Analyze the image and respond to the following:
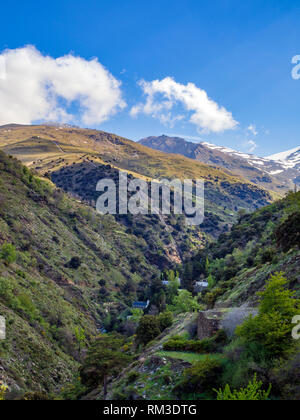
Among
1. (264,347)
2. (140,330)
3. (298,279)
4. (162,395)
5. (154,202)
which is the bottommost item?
(140,330)

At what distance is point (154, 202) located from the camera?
12412 cm

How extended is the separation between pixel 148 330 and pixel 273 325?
1850 centimetres

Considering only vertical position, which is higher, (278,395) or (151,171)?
(151,171)

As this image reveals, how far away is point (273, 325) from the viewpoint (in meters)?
11.0

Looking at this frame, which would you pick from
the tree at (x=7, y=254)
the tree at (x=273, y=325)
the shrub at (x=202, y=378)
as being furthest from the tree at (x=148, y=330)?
the tree at (x=7, y=254)

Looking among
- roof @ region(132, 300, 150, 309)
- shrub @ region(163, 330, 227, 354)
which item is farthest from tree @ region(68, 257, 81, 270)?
shrub @ region(163, 330, 227, 354)

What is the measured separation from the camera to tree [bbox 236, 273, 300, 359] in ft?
35.7

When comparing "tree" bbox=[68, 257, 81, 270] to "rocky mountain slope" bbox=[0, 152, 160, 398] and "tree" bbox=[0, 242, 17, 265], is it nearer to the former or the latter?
"rocky mountain slope" bbox=[0, 152, 160, 398]

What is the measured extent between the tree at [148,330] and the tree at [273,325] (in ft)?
53.2

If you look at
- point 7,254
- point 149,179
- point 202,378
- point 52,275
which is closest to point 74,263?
point 52,275

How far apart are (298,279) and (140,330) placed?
1638cm

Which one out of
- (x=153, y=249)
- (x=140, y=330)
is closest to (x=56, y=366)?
(x=140, y=330)
